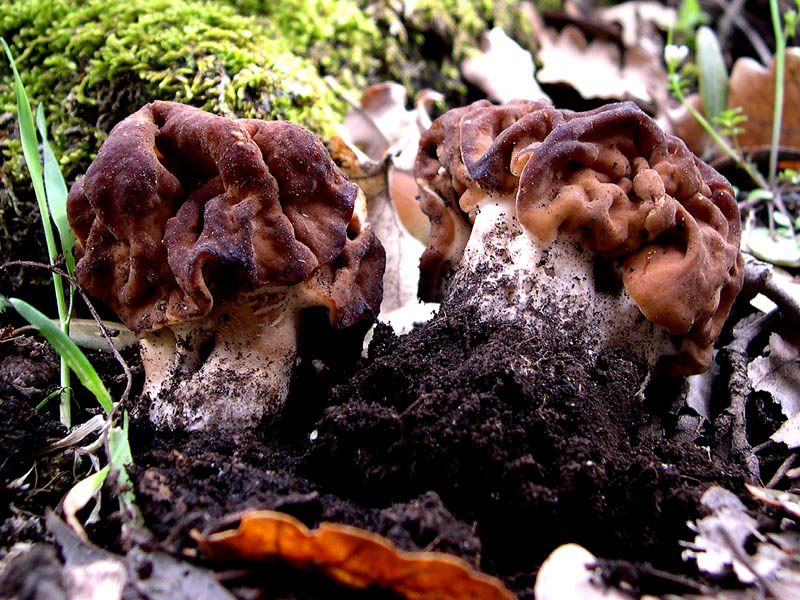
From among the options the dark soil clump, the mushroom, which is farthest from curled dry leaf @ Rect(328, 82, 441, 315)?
the dark soil clump

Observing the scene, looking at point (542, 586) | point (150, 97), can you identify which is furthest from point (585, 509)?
point (150, 97)

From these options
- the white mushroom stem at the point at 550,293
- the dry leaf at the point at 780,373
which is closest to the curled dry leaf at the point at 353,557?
the white mushroom stem at the point at 550,293

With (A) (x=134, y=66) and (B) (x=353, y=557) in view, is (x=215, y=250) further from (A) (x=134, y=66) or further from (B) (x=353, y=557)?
(A) (x=134, y=66)

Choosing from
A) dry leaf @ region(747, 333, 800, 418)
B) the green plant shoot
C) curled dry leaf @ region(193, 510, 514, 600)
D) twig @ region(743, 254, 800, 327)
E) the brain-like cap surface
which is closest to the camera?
curled dry leaf @ region(193, 510, 514, 600)

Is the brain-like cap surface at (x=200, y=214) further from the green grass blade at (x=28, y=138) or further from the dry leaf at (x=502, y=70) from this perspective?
the dry leaf at (x=502, y=70)

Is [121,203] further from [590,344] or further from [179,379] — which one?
[590,344]

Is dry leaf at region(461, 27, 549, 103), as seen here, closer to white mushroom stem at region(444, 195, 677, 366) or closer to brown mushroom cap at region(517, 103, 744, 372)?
brown mushroom cap at region(517, 103, 744, 372)

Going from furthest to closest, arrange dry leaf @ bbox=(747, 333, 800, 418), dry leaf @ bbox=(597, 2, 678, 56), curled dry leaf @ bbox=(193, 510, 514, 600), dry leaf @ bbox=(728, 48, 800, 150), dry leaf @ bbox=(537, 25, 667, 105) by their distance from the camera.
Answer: dry leaf @ bbox=(597, 2, 678, 56)
dry leaf @ bbox=(537, 25, 667, 105)
dry leaf @ bbox=(728, 48, 800, 150)
dry leaf @ bbox=(747, 333, 800, 418)
curled dry leaf @ bbox=(193, 510, 514, 600)

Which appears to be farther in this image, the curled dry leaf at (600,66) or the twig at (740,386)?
the curled dry leaf at (600,66)
